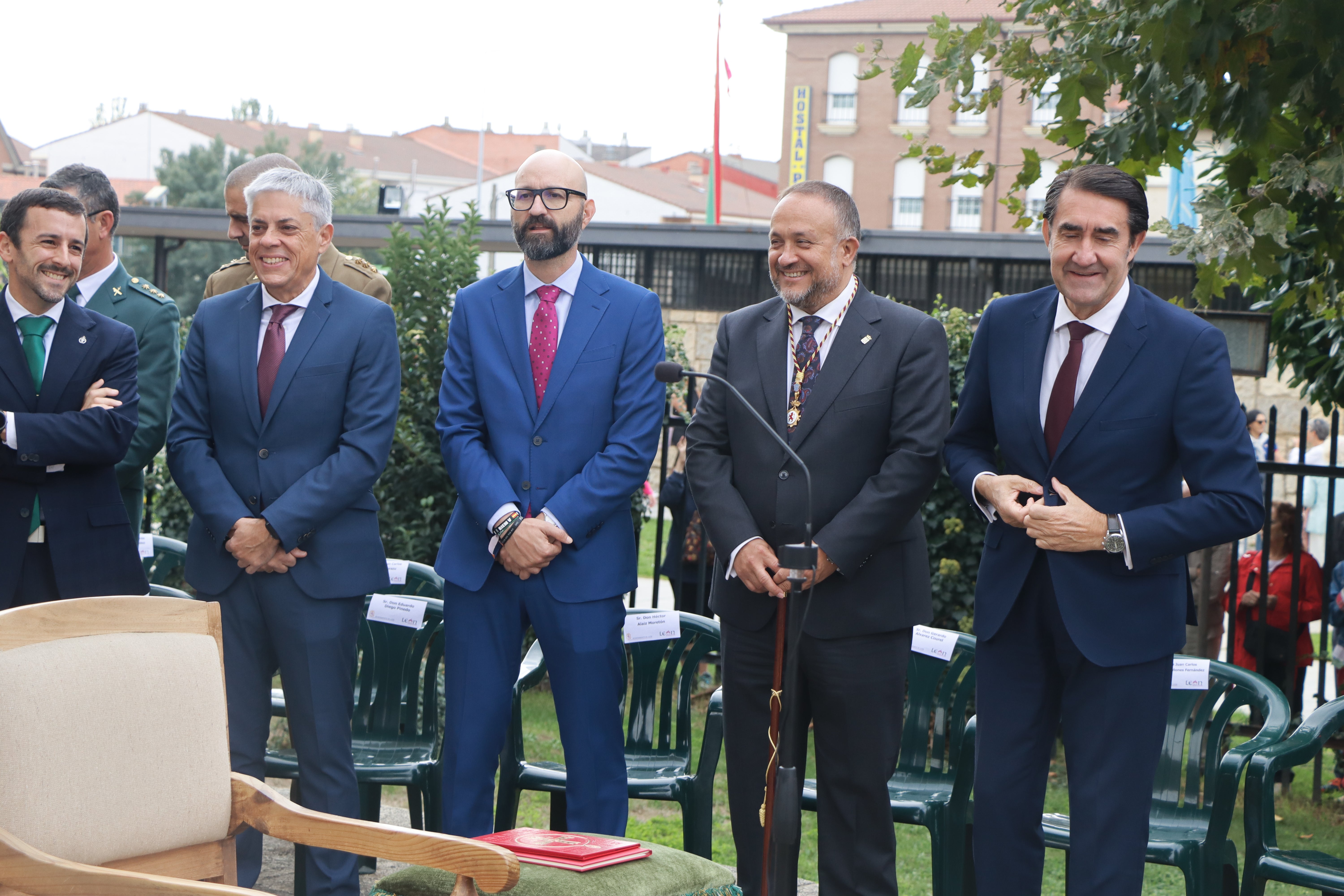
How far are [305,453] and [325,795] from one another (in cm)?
105

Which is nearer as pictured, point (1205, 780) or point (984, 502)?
point (984, 502)

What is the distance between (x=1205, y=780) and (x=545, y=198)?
111 inches

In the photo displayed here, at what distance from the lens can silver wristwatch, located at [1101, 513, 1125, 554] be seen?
3221 mm

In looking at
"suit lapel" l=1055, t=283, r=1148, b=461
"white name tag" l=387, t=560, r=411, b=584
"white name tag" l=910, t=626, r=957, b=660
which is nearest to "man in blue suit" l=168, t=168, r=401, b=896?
"white name tag" l=387, t=560, r=411, b=584

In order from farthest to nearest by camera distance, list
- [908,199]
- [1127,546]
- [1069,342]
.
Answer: [908,199] < [1069,342] < [1127,546]

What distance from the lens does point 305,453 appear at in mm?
4062

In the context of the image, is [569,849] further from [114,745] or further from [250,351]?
[250,351]

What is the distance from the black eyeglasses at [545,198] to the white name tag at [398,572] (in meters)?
1.64

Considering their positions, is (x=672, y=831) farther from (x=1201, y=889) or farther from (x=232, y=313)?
(x=232, y=313)

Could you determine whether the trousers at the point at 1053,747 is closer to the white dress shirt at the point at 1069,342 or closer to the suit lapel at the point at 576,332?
the white dress shirt at the point at 1069,342

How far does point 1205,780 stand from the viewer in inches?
164

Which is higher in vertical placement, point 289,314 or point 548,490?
point 289,314

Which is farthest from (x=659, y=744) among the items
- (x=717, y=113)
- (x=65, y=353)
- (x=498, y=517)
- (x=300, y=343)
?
(x=717, y=113)

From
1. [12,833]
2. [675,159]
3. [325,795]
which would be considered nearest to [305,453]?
[325,795]
